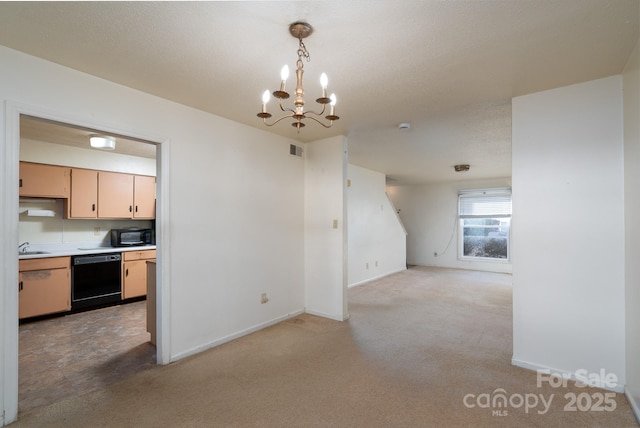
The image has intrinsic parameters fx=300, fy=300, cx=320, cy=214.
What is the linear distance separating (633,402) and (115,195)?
639 cm

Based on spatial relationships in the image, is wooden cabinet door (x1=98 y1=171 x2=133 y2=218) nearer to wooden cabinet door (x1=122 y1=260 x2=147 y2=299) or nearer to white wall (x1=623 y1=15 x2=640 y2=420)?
wooden cabinet door (x1=122 y1=260 x2=147 y2=299)

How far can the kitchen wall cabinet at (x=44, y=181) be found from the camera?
4043mm

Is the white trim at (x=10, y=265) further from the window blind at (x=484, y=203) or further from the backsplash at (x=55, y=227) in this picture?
the window blind at (x=484, y=203)

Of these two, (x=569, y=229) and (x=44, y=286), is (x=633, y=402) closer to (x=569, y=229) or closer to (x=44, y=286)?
(x=569, y=229)

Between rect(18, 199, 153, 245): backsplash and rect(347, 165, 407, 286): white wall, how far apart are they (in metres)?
4.31

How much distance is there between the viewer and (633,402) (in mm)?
2045

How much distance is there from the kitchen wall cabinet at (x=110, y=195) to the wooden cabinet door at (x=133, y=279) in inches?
33.4

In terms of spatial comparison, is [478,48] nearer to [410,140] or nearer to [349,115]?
[349,115]

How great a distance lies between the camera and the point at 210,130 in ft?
10.2

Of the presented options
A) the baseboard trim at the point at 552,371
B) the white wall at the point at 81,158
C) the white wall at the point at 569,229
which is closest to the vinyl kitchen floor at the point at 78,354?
the white wall at the point at 81,158

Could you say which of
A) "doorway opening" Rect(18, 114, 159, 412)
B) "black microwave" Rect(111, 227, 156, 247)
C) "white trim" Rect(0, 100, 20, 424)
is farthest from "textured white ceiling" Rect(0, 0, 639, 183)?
"black microwave" Rect(111, 227, 156, 247)

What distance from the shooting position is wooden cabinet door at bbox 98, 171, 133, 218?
476cm

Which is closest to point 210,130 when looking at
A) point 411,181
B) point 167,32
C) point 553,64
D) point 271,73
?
point 271,73

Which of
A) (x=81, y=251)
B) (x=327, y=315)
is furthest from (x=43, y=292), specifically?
(x=327, y=315)
